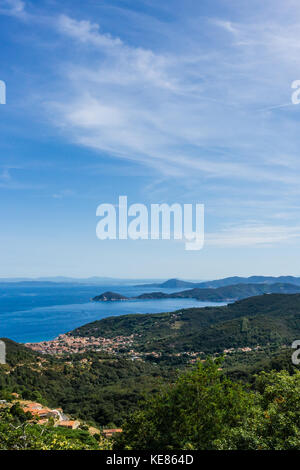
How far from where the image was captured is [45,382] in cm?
3884

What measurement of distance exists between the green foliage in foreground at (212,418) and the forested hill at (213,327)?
73.4 metres

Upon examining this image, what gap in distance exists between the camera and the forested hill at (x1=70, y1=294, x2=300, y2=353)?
8438 centimetres

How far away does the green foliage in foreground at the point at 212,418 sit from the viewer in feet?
25.5

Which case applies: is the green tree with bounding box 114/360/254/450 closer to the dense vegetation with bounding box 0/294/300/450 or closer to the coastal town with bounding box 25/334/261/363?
the dense vegetation with bounding box 0/294/300/450

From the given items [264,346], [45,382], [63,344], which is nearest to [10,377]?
[45,382]

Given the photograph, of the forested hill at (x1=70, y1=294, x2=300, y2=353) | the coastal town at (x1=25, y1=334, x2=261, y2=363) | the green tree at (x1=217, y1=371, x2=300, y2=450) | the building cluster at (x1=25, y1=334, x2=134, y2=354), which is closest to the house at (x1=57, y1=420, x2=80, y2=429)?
the green tree at (x1=217, y1=371, x2=300, y2=450)

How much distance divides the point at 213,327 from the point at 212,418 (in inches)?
3761

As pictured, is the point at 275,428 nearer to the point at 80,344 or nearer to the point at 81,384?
the point at 81,384

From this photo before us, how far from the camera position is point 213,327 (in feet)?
326

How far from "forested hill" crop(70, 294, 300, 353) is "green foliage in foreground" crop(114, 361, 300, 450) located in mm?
73413

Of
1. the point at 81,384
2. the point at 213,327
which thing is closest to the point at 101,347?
the point at 213,327

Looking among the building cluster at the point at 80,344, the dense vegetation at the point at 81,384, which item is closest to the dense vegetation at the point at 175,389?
the dense vegetation at the point at 81,384
